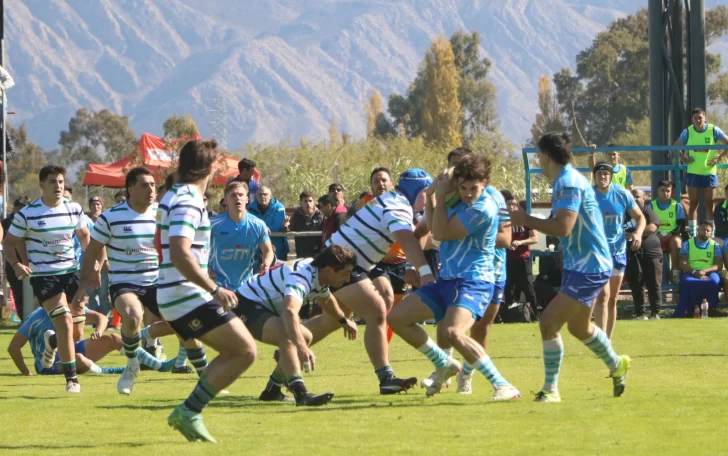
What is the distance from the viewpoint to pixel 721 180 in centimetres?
3809

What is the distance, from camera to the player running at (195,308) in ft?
23.8

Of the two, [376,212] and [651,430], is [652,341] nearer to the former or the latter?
[376,212]

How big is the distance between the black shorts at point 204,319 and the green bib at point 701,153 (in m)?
13.7

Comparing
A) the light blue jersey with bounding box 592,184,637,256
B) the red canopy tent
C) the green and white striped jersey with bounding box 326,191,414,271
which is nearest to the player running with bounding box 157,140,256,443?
the green and white striped jersey with bounding box 326,191,414,271

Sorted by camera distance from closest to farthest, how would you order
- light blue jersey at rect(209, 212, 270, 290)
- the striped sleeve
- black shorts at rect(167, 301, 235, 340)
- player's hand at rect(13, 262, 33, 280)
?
black shorts at rect(167, 301, 235, 340), the striped sleeve, player's hand at rect(13, 262, 33, 280), light blue jersey at rect(209, 212, 270, 290)

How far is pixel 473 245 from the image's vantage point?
29.6 ft

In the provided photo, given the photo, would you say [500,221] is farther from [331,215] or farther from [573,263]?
[331,215]

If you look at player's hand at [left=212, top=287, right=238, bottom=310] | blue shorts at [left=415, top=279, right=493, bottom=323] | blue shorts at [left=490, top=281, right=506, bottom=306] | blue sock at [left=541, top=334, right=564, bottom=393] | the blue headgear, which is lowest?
blue sock at [left=541, top=334, right=564, bottom=393]

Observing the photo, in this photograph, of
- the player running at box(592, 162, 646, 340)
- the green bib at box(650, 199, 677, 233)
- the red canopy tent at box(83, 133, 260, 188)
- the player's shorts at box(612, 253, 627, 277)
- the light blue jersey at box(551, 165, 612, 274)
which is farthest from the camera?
the red canopy tent at box(83, 133, 260, 188)

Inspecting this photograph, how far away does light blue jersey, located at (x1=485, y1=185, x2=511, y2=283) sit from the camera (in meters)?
9.40

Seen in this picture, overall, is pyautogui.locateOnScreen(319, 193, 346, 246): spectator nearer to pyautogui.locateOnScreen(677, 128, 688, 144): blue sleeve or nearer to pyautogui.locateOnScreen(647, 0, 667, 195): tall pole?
pyautogui.locateOnScreen(677, 128, 688, 144): blue sleeve

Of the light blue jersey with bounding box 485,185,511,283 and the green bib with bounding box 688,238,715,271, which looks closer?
the light blue jersey with bounding box 485,185,511,283

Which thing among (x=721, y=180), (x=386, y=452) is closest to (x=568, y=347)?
(x=386, y=452)

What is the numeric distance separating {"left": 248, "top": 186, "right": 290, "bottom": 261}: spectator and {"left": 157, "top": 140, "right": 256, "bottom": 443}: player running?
33.6 feet
